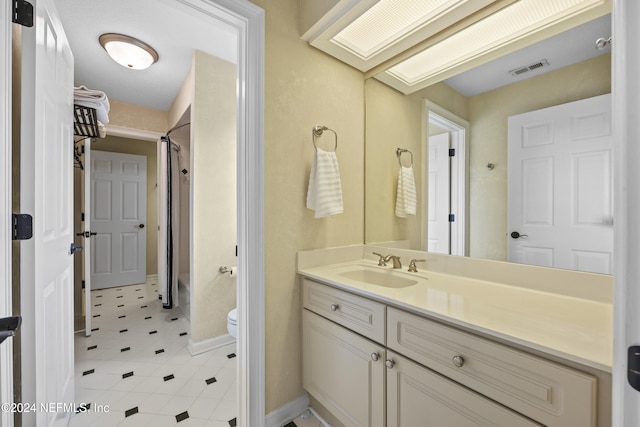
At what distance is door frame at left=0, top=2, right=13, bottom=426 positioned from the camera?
79 centimetres

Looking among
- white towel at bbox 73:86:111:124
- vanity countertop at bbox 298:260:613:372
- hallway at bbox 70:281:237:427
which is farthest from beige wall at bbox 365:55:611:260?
white towel at bbox 73:86:111:124

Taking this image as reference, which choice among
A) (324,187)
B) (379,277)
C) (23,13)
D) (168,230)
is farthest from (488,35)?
(168,230)

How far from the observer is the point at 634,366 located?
399 mm

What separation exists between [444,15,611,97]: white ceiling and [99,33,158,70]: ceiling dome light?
231 cm

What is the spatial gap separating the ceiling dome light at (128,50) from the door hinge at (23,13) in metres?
1.38

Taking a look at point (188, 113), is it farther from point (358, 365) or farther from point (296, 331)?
point (358, 365)

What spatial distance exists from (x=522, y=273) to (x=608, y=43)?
91cm

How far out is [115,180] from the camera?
4.21 metres

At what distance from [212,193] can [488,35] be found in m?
2.16

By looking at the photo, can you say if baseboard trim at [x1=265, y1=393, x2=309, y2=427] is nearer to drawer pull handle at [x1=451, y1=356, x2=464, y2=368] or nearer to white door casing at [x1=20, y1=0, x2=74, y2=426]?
white door casing at [x1=20, y1=0, x2=74, y2=426]

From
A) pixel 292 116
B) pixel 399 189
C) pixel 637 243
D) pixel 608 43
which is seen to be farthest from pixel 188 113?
pixel 637 243

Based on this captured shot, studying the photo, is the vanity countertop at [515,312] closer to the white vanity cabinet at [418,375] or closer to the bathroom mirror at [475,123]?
the white vanity cabinet at [418,375]

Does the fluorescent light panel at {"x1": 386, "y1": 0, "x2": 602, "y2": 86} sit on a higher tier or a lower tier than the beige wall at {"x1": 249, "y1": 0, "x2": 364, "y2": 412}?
higher

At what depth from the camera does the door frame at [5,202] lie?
2.61ft
